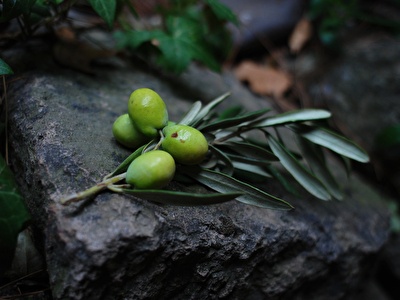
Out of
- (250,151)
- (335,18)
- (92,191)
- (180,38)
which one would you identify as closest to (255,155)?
(250,151)

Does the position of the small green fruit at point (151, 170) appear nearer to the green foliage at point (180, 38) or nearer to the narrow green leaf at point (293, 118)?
the narrow green leaf at point (293, 118)

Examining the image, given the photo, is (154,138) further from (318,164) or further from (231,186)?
(318,164)

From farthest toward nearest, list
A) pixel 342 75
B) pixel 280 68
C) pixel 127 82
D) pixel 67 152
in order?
pixel 280 68 → pixel 342 75 → pixel 127 82 → pixel 67 152

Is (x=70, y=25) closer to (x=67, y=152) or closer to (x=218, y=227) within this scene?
(x=67, y=152)

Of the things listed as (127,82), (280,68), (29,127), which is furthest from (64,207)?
(280,68)

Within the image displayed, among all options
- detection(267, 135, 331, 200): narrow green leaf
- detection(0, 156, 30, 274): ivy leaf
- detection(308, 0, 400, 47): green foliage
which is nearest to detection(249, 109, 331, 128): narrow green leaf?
detection(267, 135, 331, 200): narrow green leaf

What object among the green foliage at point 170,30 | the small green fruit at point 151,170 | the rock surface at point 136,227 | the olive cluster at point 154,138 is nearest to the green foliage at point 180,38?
the green foliage at point 170,30

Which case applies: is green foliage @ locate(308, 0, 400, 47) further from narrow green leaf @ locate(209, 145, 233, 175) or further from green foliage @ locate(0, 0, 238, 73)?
narrow green leaf @ locate(209, 145, 233, 175)
